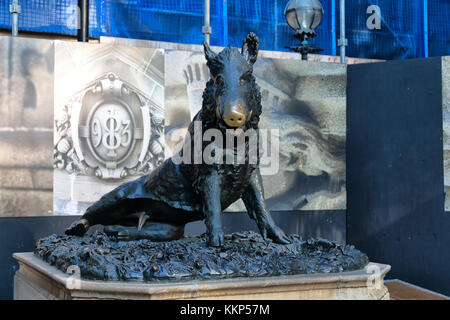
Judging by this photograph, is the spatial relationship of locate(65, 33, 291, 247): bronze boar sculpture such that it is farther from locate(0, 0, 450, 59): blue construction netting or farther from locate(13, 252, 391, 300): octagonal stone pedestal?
locate(0, 0, 450, 59): blue construction netting

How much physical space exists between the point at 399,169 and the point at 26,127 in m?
3.68

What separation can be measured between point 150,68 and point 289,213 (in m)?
2.13

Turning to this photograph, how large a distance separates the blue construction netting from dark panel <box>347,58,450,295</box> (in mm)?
2041

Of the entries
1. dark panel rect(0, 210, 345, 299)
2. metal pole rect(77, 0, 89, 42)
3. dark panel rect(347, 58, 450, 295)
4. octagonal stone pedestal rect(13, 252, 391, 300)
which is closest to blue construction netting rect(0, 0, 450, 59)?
metal pole rect(77, 0, 89, 42)

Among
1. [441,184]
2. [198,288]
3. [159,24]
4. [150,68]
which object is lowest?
[198,288]

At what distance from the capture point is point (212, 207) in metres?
3.13

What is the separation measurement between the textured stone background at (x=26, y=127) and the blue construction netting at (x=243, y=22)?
2.45 meters

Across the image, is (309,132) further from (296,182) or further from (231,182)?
(231,182)

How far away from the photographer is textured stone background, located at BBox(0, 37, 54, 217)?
4.93 meters

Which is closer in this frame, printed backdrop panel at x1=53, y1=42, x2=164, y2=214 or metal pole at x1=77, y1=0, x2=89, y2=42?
printed backdrop panel at x1=53, y1=42, x2=164, y2=214

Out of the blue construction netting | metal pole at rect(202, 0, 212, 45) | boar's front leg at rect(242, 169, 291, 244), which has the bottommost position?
boar's front leg at rect(242, 169, 291, 244)

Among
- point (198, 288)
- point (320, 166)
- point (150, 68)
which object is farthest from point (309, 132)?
point (198, 288)

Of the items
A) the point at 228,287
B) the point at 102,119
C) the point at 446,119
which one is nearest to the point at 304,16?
→ the point at 446,119

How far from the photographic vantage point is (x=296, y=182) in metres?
6.13
